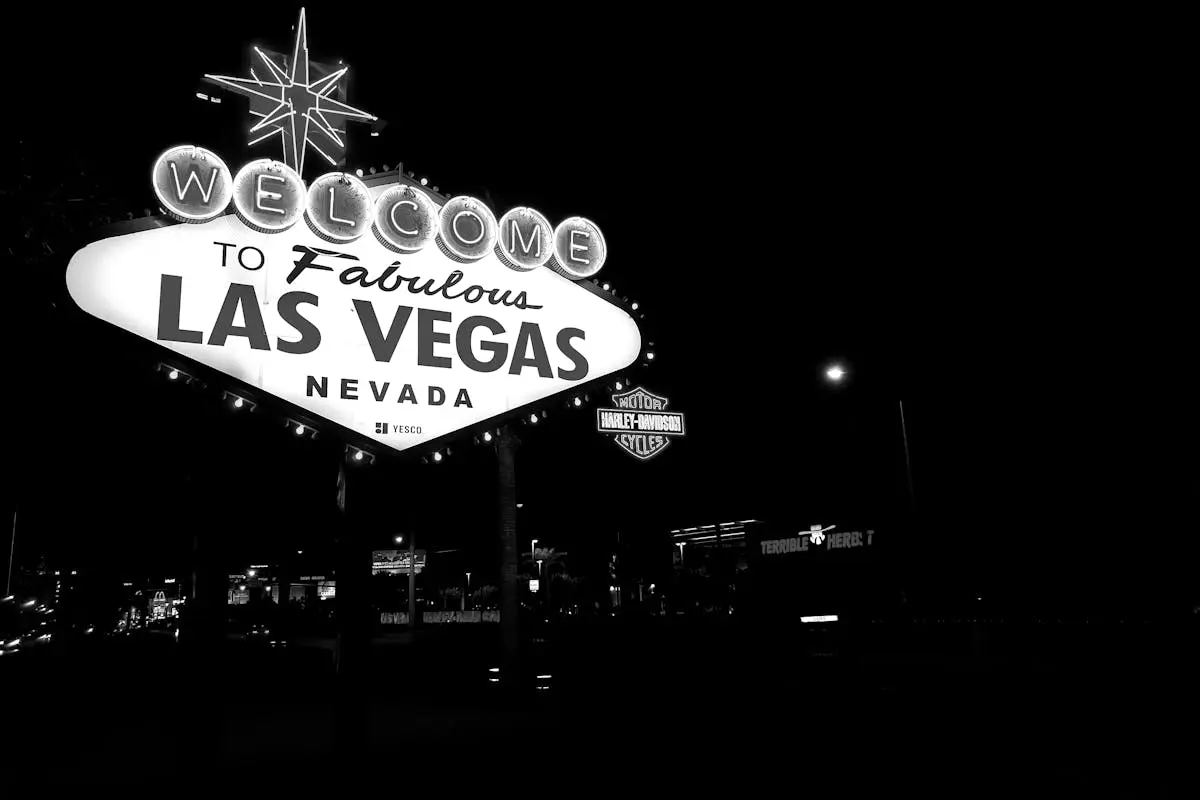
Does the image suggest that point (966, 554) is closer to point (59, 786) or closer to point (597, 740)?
point (597, 740)

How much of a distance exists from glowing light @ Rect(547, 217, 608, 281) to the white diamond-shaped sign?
0.25 meters

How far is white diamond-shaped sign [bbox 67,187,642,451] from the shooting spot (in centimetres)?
663

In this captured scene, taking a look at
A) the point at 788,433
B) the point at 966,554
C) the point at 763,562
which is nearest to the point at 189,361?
the point at 763,562

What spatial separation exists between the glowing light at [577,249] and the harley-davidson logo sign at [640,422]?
374 centimetres

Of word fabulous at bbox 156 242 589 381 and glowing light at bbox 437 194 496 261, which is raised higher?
glowing light at bbox 437 194 496 261

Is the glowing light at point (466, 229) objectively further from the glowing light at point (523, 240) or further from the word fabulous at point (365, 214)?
the glowing light at point (523, 240)

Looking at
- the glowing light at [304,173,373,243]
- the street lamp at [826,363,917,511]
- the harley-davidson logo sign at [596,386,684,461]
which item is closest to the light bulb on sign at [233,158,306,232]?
the glowing light at [304,173,373,243]

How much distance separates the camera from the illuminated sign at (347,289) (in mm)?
6719

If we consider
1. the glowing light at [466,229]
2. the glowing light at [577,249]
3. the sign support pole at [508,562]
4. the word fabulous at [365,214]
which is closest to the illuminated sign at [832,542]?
the sign support pole at [508,562]

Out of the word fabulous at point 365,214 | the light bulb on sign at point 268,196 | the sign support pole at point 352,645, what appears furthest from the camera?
the light bulb on sign at point 268,196

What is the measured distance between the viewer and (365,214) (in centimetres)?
761

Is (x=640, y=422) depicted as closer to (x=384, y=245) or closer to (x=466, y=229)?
(x=466, y=229)

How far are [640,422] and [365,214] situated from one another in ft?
20.2

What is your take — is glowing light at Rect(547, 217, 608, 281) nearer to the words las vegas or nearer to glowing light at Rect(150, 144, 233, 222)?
the words las vegas
